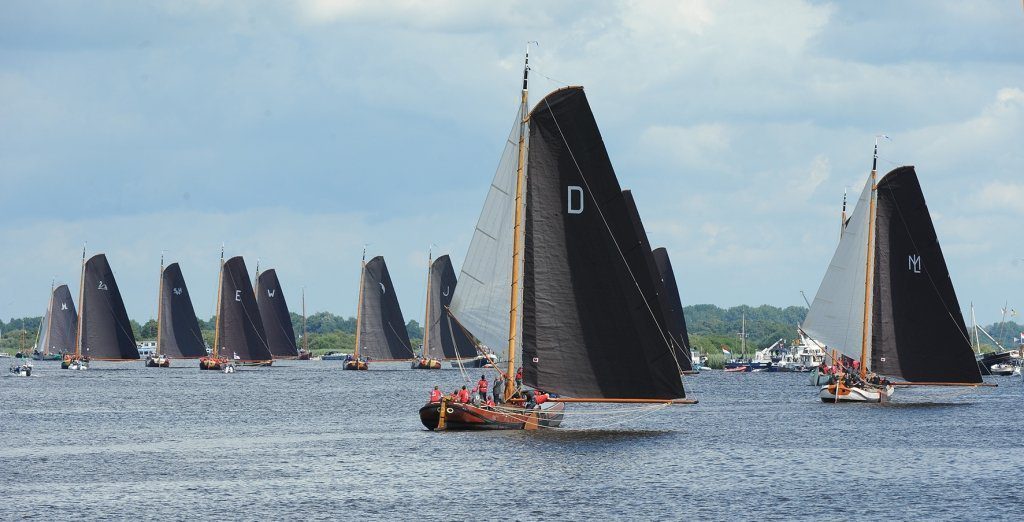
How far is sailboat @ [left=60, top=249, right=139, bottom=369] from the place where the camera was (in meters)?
184

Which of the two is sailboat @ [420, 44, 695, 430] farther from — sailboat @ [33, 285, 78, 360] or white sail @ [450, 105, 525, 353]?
sailboat @ [33, 285, 78, 360]

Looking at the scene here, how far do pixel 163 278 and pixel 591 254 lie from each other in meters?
137

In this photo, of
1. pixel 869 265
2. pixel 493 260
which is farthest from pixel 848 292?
pixel 493 260

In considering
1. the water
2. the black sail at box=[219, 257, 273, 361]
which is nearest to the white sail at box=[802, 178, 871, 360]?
the water

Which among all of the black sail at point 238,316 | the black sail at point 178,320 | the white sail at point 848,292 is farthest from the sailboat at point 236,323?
the white sail at point 848,292

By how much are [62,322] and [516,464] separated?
150 m

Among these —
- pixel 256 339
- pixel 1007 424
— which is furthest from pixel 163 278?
pixel 1007 424

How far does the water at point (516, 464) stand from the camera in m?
49.6

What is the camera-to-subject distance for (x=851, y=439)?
74.6 metres

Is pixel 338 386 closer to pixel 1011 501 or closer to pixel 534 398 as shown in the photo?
pixel 534 398

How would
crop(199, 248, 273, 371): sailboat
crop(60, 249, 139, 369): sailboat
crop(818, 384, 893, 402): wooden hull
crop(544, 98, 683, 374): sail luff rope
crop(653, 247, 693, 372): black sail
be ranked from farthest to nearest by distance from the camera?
crop(199, 248, 273, 371): sailboat < crop(60, 249, 139, 369): sailboat < crop(653, 247, 693, 372): black sail < crop(818, 384, 893, 402): wooden hull < crop(544, 98, 683, 374): sail luff rope

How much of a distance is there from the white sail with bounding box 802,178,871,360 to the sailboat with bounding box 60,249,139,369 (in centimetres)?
11029

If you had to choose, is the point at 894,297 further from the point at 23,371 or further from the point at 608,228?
the point at 23,371

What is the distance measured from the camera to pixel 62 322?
19725 cm
